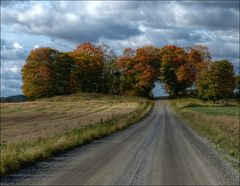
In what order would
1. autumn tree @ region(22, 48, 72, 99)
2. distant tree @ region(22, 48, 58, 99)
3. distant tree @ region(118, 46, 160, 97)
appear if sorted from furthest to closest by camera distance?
distant tree @ region(118, 46, 160, 97) < autumn tree @ region(22, 48, 72, 99) < distant tree @ region(22, 48, 58, 99)

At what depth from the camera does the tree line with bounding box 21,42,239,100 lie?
128 metres

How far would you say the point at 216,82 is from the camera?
129375mm

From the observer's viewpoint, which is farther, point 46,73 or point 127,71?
point 127,71

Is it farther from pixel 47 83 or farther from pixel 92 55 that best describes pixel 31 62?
pixel 92 55

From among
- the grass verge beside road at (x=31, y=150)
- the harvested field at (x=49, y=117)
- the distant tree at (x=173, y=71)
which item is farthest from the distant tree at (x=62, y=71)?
the grass verge beside road at (x=31, y=150)

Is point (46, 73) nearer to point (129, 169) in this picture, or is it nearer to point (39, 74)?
point (39, 74)

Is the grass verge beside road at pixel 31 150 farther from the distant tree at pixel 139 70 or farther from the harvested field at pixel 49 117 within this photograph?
the distant tree at pixel 139 70

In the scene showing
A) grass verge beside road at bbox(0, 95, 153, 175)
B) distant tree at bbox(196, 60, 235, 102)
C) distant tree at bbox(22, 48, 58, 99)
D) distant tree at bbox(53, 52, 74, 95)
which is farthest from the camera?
distant tree at bbox(196, 60, 235, 102)

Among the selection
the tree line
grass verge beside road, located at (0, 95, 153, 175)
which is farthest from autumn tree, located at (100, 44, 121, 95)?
grass verge beside road, located at (0, 95, 153, 175)

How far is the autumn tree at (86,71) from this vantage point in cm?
13175

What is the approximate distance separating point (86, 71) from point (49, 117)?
7076cm

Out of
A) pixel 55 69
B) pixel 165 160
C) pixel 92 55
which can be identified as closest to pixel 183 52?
pixel 92 55

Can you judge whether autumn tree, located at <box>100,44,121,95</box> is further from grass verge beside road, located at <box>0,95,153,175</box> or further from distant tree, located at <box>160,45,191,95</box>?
grass verge beside road, located at <box>0,95,153,175</box>

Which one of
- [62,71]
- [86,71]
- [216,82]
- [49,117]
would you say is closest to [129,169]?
[49,117]
